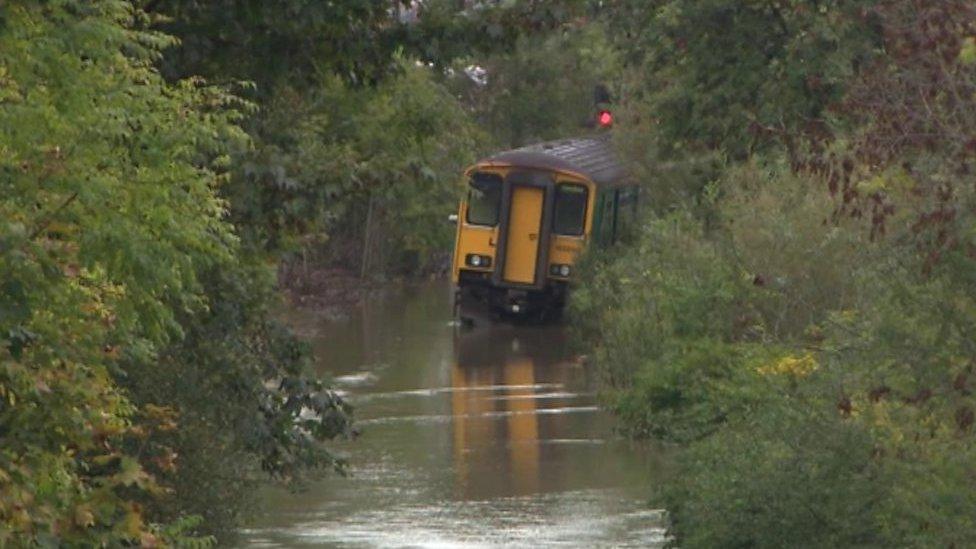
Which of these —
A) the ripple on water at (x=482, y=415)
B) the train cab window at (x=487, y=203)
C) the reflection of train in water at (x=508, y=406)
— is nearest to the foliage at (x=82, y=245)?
the reflection of train in water at (x=508, y=406)

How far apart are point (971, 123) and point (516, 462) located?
15.6 metres

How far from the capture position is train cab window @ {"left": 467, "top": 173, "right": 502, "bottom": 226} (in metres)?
39.3

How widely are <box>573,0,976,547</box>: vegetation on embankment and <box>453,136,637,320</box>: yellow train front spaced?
10108mm

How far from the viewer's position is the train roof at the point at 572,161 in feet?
129

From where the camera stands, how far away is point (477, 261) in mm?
39438

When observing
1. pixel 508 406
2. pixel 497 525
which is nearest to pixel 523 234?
pixel 508 406

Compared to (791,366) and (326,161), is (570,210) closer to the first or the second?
(791,366)

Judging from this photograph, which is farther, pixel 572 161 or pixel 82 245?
pixel 572 161

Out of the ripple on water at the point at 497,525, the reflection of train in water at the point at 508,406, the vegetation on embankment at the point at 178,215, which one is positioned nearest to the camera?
the vegetation on embankment at the point at 178,215

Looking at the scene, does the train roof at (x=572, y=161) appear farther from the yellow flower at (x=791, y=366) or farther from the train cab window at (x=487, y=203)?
the yellow flower at (x=791, y=366)

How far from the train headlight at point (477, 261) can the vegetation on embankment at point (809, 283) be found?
10.7m

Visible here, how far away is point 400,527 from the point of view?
20062 millimetres

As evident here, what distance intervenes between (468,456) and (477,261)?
14114mm

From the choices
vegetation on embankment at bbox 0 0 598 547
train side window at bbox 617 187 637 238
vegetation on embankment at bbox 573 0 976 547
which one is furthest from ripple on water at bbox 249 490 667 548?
train side window at bbox 617 187 637 238
